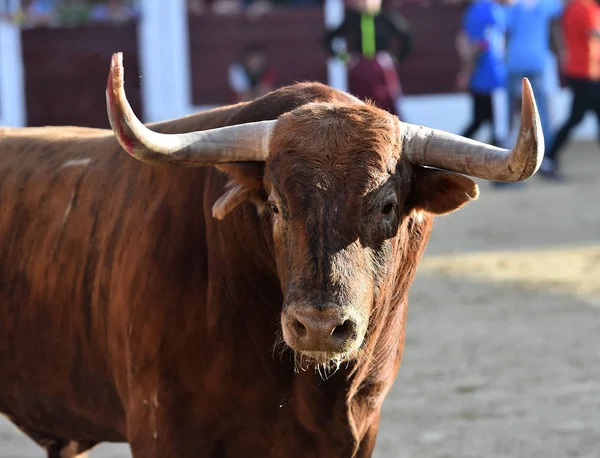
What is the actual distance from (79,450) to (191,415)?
3.60 feet

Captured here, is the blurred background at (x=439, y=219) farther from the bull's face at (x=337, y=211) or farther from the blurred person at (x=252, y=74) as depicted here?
the bull's face at (x=337, y=211)

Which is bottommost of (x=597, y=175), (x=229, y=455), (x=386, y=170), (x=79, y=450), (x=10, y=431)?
(x=597, y=175)

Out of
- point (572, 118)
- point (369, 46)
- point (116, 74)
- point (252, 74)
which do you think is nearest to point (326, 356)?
point (116, 74)

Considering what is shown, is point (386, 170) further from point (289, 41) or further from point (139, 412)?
point (289, 41)

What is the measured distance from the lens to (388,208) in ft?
9.56

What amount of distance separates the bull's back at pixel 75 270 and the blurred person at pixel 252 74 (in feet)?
33.1

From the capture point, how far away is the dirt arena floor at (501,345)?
4699mm

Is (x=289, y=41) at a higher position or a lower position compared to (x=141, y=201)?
lower

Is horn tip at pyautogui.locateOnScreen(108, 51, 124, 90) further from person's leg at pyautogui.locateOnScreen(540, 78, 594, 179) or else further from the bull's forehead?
person's leg at pyautogui.locateOnScreen(540, 78, 594, 179)

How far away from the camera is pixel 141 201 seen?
3.41m

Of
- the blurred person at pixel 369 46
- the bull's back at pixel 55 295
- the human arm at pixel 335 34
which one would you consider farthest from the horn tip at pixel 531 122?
the human arm at pixel 335 34

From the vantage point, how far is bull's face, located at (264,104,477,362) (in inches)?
106

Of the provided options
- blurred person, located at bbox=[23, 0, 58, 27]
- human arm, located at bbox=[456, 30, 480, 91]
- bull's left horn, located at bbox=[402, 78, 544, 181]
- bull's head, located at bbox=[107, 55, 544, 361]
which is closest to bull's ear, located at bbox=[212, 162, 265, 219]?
bull's head, located at bbox=[107, 55, 544, 361]

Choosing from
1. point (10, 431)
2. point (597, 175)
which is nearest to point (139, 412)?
point (10, 431)
